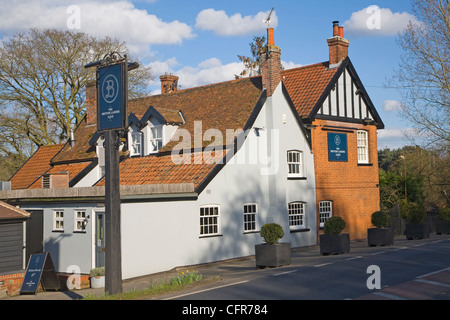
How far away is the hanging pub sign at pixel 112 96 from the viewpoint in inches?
566

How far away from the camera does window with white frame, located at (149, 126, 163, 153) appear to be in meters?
26.7

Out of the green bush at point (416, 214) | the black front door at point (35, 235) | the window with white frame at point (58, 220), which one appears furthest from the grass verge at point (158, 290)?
the green bush at point (416, 214)

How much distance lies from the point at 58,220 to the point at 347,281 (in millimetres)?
13452

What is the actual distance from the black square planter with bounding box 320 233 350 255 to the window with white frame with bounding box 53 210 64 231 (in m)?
11.3

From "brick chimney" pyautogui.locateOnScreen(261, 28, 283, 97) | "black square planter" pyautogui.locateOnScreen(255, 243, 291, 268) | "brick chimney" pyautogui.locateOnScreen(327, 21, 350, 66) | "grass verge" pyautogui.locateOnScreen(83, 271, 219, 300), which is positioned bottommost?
"grass verge" pyautogui.locateOnScreen(83, 271, 219, 300)

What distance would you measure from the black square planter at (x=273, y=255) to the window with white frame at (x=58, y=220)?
29.5 feet

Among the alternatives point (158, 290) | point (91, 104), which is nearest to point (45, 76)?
point (91, 104)

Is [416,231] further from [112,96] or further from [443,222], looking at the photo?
[112,96]

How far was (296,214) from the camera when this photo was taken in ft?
87.4

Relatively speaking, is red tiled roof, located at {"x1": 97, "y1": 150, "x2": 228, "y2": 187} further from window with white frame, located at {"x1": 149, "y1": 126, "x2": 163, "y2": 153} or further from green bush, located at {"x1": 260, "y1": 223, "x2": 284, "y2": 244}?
green bush, located at {"x1": 260, "y1": 223, "x2": 284, "y2": 244}

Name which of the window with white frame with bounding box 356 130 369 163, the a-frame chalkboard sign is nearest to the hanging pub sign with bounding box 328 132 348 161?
the window with white frame with bounding box 356 130 369 163

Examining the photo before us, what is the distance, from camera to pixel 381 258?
19.4m
